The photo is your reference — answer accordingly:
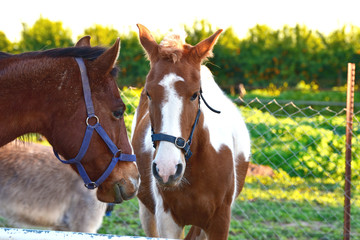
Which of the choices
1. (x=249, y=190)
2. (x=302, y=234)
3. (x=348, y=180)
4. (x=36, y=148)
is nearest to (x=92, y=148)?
(x=36, y=148)

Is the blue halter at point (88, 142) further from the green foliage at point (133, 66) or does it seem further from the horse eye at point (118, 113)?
the green foliage at point (133, 66)

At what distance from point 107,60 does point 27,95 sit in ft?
1.55

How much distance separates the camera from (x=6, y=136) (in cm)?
223

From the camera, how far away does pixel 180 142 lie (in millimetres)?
2510

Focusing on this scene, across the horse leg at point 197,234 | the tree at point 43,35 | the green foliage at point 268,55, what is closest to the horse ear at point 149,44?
the horse leg at point 197,234

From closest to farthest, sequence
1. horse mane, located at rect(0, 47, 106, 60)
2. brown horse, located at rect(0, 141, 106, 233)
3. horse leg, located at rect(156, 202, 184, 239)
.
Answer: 1. horse mane, located at rect(0, 47, 106, 60)
2. horse leg, located at rect(156, 202, 184, 239)
3. brown horse, located at rect(0, 141, 106, 233)

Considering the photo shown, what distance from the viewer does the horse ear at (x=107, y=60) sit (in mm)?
2270

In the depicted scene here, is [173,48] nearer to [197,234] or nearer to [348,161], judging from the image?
[197,234]

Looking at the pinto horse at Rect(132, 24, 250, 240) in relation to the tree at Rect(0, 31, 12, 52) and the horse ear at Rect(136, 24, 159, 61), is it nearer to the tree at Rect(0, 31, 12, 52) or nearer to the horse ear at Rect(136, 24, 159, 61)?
the horse ear at Rect(136, 24, 159, 61)

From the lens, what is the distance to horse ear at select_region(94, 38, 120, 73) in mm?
2270

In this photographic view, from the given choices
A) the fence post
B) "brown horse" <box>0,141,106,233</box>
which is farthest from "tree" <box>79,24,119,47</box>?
"brown horse" <box>0,141,106,233</box>

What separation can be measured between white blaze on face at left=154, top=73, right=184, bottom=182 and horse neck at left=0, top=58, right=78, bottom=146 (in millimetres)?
633

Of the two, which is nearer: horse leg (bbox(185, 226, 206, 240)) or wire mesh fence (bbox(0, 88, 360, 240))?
horse leg (bbox(185, 226, 206, 240))

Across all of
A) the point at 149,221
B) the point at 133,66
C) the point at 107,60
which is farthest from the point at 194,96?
the point at 133,66
